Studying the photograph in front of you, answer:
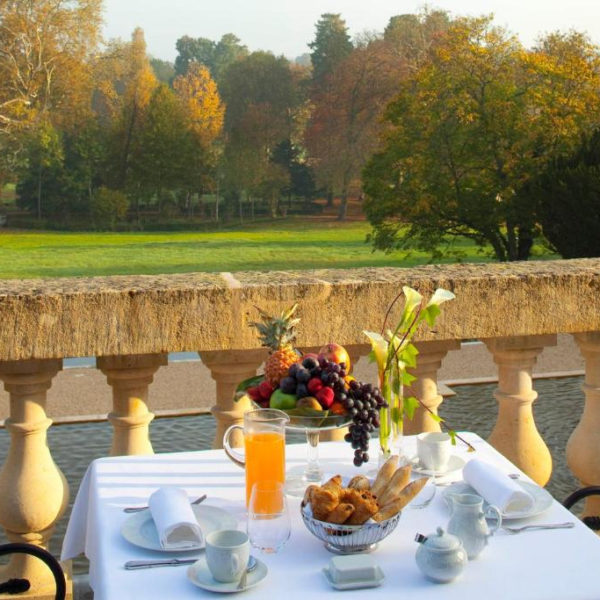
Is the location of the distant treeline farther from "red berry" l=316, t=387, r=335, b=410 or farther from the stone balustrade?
"red berry" l=316, t=387, r=335, b=410

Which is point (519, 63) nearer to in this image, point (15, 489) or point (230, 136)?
point (15, 489)

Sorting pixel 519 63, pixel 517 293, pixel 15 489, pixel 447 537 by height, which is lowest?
pixel 15 489

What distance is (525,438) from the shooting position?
271 cm

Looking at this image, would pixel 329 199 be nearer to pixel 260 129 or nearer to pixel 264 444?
pixel 260 129

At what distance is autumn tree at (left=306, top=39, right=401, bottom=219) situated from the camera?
45.6m

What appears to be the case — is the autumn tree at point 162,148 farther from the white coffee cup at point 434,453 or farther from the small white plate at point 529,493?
the small white plate at point 529,493

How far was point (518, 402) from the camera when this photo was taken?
269cm

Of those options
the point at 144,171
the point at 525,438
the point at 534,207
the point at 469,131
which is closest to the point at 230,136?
the point at 144,171

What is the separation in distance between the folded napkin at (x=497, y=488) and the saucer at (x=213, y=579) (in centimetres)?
52

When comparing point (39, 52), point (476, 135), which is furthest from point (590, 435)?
point (39, 52)

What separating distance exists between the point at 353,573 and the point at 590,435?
4.12ft

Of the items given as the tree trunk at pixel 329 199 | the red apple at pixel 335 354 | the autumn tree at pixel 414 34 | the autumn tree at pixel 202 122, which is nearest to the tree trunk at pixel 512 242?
the autumn tree at pixel 414 34

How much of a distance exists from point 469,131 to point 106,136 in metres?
27.9

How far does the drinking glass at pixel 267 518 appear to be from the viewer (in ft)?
5.67
